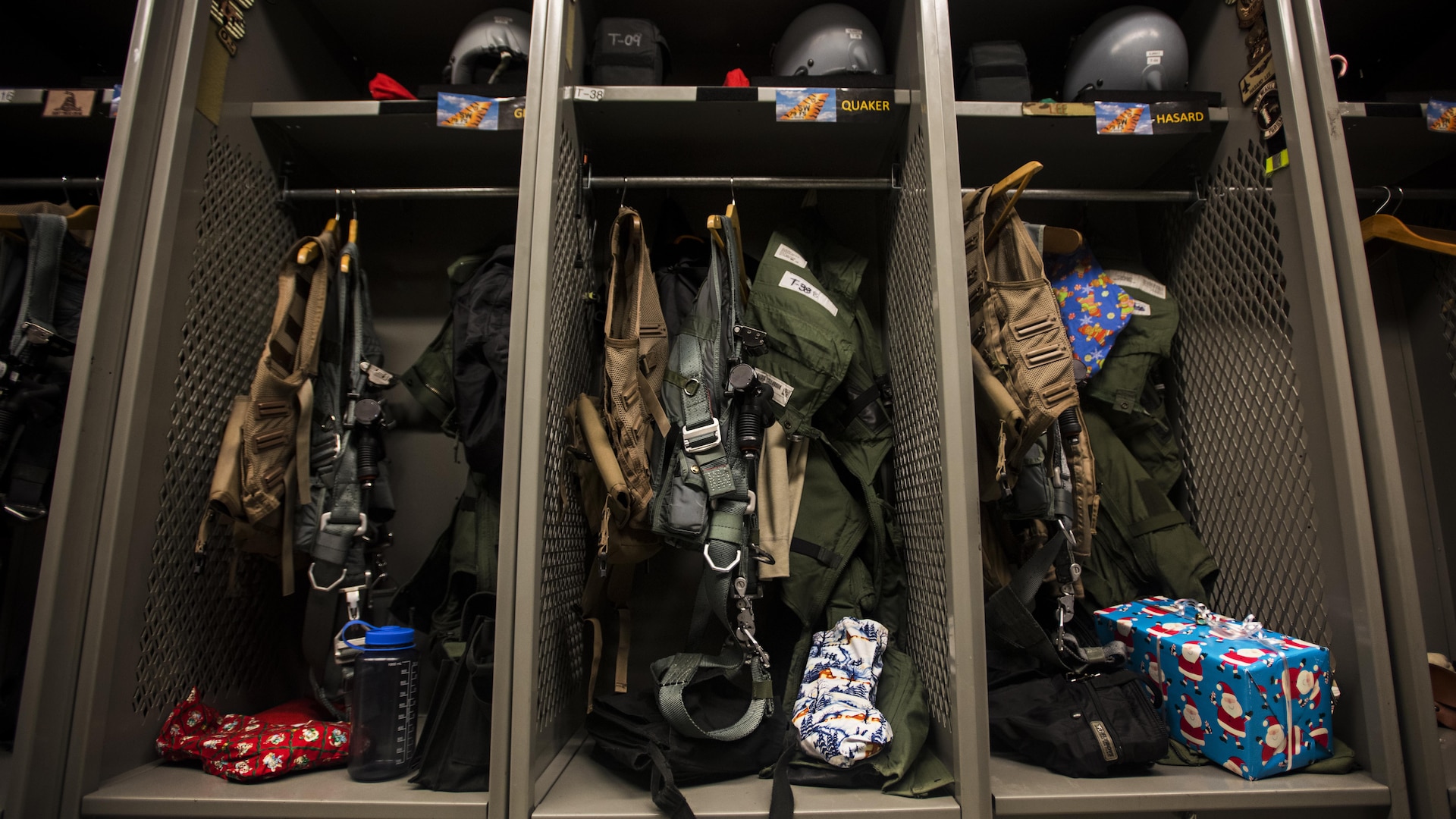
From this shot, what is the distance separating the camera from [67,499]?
1189 millimetres

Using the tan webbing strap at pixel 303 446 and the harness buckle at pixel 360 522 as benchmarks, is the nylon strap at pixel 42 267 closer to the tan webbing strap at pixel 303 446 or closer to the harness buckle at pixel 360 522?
the tan webbing strap at pixel 303 446

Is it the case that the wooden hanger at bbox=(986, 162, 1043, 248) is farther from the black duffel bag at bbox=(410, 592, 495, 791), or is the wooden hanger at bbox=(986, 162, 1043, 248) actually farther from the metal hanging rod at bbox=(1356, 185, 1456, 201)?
the black duffel bag at bbox=(410, 592, 495, 791)

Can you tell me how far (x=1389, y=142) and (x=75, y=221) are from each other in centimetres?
331

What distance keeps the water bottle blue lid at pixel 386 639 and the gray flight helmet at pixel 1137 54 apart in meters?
2.01

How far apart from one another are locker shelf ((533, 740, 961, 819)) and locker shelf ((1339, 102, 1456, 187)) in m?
1.69

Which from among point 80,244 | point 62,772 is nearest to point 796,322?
point 62,772

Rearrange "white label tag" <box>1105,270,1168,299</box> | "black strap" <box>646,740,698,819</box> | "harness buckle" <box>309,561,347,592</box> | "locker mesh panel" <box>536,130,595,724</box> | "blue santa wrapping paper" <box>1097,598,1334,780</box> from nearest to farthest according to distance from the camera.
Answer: "black strap" <box>646,740,698,819</box> → "blue santa wrapping paper" <box>1097,598,1334,780</box> → "locker mesh panel" <box>536,130,595,724</box> → "harness buckle" <box>309,561,347,592</box> → "white label tag" <box>1105,270,1168,299</box>

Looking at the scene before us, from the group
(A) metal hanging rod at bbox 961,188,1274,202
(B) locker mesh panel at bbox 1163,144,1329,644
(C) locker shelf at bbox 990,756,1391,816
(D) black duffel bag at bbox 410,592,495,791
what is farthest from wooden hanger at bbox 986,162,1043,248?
(D) black duffel bag at bbox 410,592,495,791

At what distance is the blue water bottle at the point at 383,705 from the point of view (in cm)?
Answer: 126

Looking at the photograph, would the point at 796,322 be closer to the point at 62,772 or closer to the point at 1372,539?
the point at 1372,539

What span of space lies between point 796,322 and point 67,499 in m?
1.47

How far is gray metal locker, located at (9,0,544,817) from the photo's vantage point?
3.85ft

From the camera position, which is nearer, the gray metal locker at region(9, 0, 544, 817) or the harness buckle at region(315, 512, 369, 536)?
the gray metal locker at region(9, 0, 544, 817)

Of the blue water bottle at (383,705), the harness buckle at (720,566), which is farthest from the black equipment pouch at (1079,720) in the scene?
the blue water bottle at (383,705)
